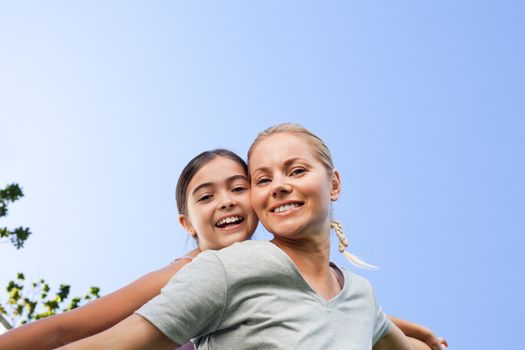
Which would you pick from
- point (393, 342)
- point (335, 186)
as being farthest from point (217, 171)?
point (393, 342)

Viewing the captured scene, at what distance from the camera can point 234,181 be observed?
3.19 m

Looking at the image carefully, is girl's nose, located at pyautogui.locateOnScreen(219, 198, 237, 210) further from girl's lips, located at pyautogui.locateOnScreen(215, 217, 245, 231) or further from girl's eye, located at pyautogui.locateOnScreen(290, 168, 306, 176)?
girl's eye, located at pyautogui.locateOnScreen(290, 168, 306, 176)

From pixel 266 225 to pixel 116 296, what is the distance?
29.6 inches

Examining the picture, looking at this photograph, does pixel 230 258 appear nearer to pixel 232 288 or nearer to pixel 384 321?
pixel 232 288

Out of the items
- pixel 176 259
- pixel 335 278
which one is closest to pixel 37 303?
pixel 176 259

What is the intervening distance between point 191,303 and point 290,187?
662 millimetres

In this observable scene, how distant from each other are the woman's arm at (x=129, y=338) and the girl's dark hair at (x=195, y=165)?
1475mm

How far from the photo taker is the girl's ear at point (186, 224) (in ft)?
11.7

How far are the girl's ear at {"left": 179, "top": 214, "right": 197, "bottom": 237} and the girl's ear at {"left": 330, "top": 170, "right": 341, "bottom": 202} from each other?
1064 millimetres

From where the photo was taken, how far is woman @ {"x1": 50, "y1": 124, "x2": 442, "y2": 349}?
1.92 metres

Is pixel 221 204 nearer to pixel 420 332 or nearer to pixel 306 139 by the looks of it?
pixel 306 139

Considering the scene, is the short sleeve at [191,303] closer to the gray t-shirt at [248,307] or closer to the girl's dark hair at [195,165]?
the gray t-shirt at [248,307]

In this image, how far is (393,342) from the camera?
110 inches

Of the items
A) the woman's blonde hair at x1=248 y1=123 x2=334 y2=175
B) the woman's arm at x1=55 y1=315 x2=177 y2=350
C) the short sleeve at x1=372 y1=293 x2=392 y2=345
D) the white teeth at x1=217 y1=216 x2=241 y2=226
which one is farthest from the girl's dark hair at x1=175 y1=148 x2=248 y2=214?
the woman's arm at x1=55 y1=315 x2=177 y2=350
